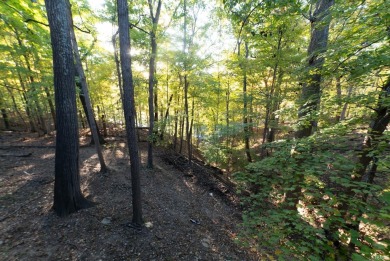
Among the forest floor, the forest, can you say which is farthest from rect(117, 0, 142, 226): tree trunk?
the forest floor

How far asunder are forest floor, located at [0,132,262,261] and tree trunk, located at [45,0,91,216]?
58cm

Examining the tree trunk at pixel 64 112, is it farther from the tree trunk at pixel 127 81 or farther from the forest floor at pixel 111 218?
the tree trunk at pixel 127 81

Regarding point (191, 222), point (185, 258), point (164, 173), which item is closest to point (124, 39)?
point (185, 258)

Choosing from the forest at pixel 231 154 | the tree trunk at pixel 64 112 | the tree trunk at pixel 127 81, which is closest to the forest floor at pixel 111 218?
the forest at pixel 231 154

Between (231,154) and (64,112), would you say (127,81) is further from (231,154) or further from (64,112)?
(231,154)

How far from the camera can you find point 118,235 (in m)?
4.26

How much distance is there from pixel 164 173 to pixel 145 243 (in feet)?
18.4

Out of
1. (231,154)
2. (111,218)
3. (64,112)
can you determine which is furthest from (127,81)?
(231,154)

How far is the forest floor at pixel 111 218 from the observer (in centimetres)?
368

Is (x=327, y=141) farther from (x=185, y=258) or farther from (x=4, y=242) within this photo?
(x=4, y=242)

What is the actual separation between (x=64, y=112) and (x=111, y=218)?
3.13m

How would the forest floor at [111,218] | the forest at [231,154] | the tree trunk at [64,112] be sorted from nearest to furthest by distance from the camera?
the forest at [231,154] < the forest floor at [111,218] < the tree trunk at [64,112]

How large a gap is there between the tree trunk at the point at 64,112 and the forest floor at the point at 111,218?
0.58m

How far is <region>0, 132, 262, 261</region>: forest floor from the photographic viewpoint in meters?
3.68
